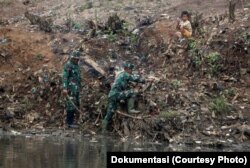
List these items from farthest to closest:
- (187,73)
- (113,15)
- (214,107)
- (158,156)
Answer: (113,15) < (187,73) < (214,107) < (158,156)

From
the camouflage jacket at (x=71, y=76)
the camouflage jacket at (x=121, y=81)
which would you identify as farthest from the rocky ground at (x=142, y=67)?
the camouflage jacket at (x=71, y=76)

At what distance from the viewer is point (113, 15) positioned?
19.1m

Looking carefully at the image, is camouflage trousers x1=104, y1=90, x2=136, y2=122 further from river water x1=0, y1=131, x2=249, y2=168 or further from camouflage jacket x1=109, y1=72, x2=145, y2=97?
river water x1=0, y1=131, x2=249, y2=168

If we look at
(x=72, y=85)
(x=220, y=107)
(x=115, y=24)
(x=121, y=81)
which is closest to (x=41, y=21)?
(x=115, y=24)

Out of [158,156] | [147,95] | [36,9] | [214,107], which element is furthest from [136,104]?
[36,9]

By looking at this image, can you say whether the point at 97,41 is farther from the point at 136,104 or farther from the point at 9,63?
the point at 136,104

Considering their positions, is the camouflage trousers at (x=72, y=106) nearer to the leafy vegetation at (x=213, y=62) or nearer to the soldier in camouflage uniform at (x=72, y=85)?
the soldier in camouflage uniform at (x=72, y=85)

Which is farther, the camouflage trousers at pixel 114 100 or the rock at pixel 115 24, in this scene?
the rock at pixel 115 24

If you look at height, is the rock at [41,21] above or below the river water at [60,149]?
above

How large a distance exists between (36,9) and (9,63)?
4.57 m

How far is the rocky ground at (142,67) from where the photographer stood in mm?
14659

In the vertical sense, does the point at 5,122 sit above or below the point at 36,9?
below

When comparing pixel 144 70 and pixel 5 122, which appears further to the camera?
pixel 144 70
